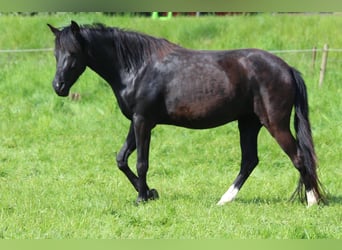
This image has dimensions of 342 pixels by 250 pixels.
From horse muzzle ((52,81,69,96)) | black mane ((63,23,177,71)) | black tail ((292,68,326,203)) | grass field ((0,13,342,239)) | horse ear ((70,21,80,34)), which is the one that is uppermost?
horse ear ((70,21,80,34))

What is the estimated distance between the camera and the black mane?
606 cm

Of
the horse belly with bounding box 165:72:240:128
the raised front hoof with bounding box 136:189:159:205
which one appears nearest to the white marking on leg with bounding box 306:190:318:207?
the horse belly with bounding box 165:72:240:128

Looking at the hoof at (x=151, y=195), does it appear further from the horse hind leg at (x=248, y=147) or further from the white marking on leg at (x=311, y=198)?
the white marking on leg at (x=311, y=198)

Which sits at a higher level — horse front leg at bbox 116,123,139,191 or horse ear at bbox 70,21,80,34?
horse ear at bbox 70,21,80,34

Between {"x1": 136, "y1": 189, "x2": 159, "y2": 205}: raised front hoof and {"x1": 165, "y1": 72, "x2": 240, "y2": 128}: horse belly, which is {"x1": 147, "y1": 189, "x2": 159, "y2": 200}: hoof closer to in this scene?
{"x1": 136, "y1": 189, "x2": 159, "y2": 205}: raised front hoof

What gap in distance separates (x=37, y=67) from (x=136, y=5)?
Result: 12.9 meters

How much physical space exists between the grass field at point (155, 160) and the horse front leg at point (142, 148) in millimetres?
209

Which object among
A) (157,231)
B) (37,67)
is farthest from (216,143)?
(37,67)

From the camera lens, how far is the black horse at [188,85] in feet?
19.4

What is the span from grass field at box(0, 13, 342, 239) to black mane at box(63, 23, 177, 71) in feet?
4.92

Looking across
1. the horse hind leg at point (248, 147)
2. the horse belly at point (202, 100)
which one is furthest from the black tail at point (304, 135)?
the horse belly at point (202, 100)

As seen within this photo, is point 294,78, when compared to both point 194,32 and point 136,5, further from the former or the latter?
point 194,32

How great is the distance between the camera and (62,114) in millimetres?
11445

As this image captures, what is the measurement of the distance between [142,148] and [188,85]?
831mm
